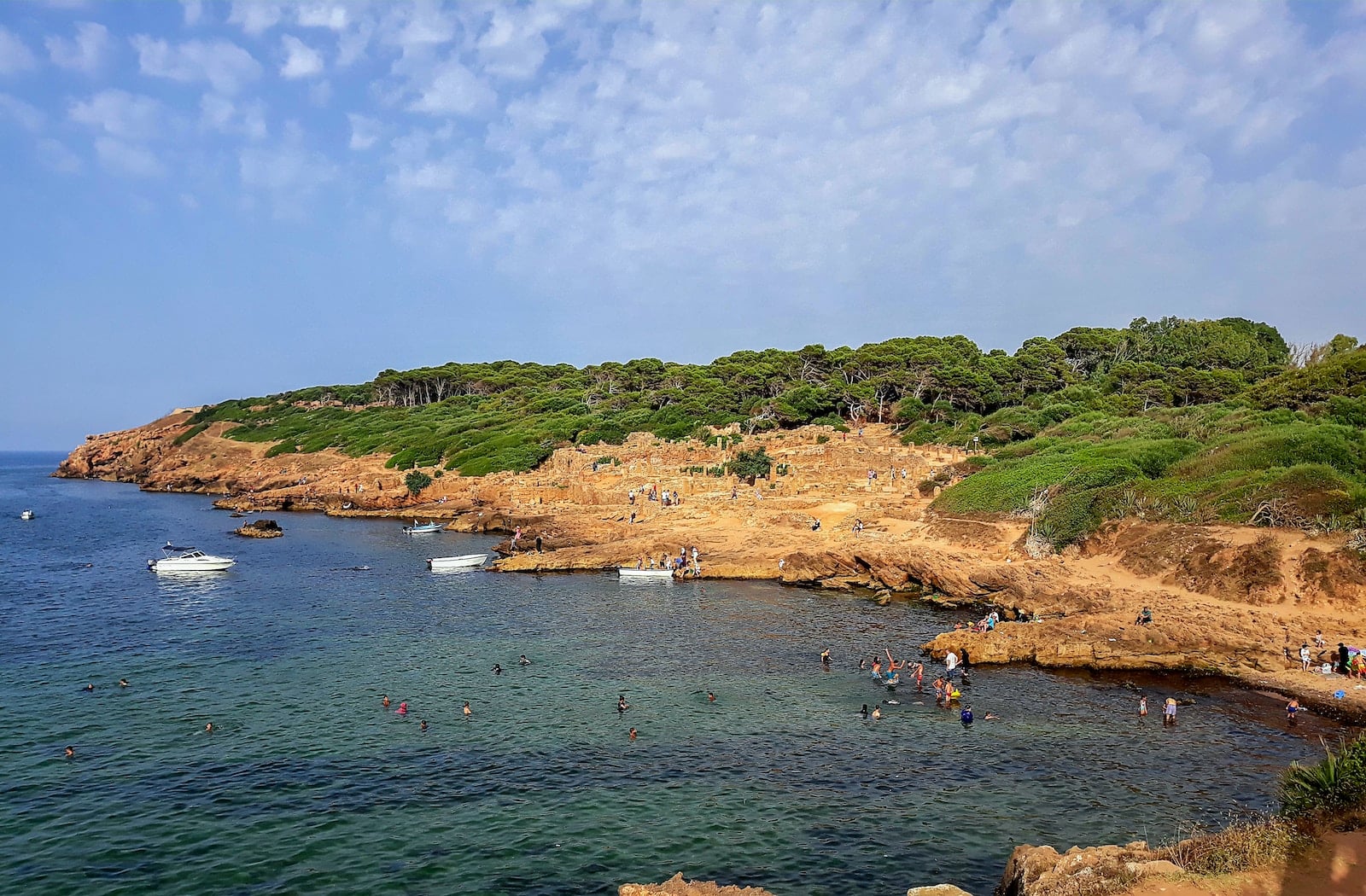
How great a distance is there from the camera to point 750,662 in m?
32.7

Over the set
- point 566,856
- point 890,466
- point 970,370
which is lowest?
point 566,856

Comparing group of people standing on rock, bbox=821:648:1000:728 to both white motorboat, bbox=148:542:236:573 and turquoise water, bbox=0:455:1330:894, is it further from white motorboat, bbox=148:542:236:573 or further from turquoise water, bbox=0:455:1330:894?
white motorboat, bbox=148:542:236:573

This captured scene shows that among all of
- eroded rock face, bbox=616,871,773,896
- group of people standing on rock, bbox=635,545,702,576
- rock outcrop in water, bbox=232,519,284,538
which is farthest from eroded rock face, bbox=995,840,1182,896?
rock outcrop in water, bbox=232,519,284,538

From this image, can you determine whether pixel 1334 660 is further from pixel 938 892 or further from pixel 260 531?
pixel 260 531

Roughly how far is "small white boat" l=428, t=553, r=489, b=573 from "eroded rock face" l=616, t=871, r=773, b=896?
4093 cm

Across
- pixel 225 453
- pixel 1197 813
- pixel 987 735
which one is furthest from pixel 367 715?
pixel 225 453

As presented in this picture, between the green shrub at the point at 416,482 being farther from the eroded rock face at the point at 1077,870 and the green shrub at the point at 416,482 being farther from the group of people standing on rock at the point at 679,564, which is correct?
the eroded rock face at the point at 1077,870

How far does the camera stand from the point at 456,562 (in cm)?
5334

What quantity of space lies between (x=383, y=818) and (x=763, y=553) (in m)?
34.1

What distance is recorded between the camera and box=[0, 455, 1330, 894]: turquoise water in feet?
58.7

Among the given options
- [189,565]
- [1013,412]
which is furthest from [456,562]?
[1013,412]

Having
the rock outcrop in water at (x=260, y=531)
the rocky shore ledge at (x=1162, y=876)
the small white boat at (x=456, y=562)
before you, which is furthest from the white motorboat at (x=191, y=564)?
the rocky shore ledge at (x=1162, y=876)

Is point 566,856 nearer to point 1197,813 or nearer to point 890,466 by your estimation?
point 1197,813

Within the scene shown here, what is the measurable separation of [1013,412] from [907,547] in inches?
1560
